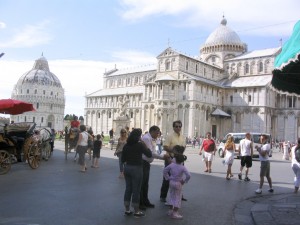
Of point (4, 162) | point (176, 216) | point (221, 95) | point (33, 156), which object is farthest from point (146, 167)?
point (221, 95)

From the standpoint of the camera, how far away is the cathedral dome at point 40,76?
12681 cm

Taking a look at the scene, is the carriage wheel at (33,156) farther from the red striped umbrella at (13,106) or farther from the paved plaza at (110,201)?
the red striped umbrella at (13,106)

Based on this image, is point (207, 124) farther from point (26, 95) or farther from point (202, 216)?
point (26, 95)

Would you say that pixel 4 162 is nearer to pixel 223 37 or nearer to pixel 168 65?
pixel 168 65

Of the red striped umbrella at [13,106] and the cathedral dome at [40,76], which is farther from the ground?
the cathedral dome at [40,76]

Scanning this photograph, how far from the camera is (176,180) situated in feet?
23.4

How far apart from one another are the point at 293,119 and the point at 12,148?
5357cm

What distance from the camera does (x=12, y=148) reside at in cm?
1294

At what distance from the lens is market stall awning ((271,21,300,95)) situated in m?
5.91

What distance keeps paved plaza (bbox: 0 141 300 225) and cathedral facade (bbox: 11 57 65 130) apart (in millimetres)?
117467

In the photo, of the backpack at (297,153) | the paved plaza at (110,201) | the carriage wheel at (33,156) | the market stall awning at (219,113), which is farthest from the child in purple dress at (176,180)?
the market stall awning at (219,113)

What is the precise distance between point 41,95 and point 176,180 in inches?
4969

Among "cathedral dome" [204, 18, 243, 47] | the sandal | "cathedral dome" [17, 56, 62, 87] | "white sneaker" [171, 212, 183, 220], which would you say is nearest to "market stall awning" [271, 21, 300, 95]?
"white sneaker" [171, 212, 183, 220]

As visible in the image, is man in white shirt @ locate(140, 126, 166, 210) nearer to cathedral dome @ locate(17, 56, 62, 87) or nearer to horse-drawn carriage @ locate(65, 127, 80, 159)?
horse-drawn carriage @ locate(65, 127, 80, 159)
